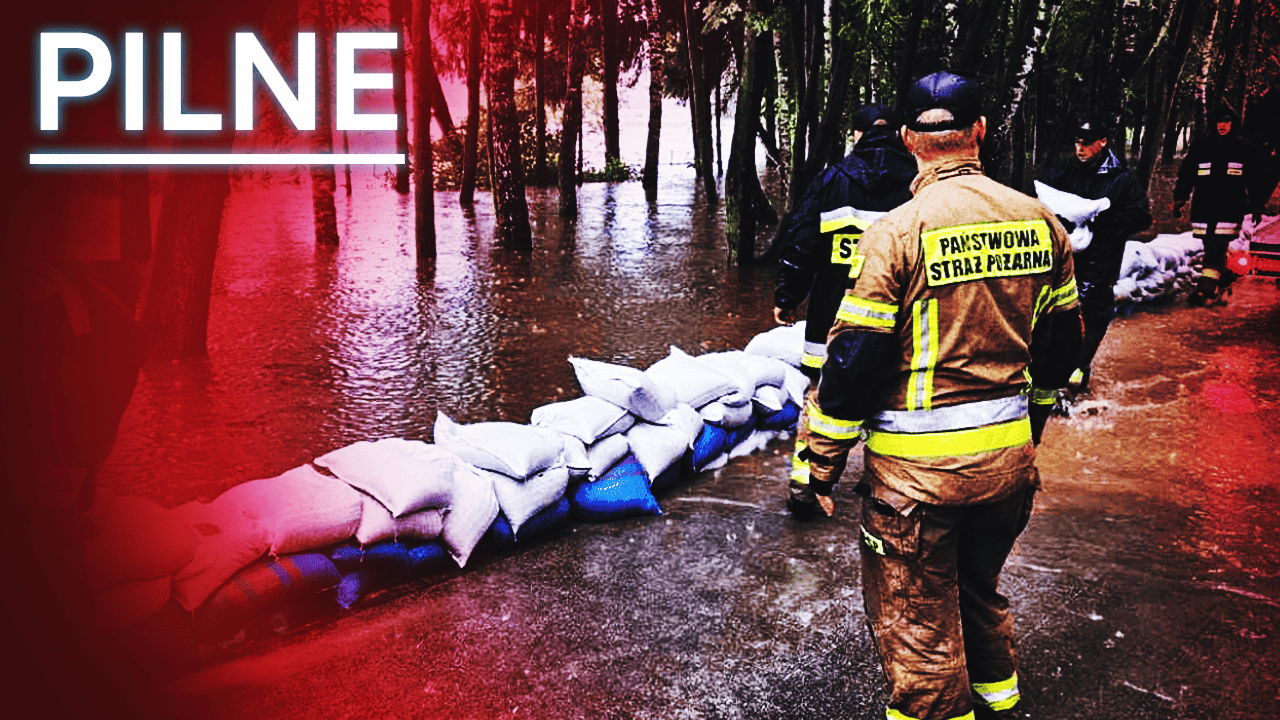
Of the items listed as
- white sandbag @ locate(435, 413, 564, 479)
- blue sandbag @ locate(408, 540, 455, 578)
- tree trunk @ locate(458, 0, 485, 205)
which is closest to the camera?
blue sandbag @ locate(408, 540, 455, 578)

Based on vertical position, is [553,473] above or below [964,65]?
below

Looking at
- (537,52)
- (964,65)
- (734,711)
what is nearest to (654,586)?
(734,711)

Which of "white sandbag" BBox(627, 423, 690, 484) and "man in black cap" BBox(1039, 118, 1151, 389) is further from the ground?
"man in black cap" BBox(1039, 118, 1151, 389)

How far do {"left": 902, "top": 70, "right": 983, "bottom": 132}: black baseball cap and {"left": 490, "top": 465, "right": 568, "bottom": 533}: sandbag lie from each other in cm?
245

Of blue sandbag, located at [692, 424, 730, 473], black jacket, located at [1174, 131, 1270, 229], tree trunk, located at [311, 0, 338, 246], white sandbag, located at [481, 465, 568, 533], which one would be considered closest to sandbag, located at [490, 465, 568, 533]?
white sandbag, located at [481, 465, 568, 533]

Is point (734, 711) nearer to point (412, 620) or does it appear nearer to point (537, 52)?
point (412, 620)

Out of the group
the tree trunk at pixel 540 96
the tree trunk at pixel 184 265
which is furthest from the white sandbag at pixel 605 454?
the tree trunk at pixel 540 96

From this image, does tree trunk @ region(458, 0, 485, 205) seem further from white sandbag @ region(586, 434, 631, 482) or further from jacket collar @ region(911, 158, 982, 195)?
jacket collar @ region(911, 158, 982, 195)

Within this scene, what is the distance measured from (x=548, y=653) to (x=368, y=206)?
2032 cm

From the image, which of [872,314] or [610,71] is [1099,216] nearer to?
[872,314]

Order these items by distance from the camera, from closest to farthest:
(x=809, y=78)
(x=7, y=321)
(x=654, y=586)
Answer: (x=7, y=321)
(x=654, y=586)
(x=809, y=78)

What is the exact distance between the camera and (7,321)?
9.79ft

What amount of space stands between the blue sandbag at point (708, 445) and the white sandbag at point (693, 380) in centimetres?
16

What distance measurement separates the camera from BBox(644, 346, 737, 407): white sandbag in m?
5.39
